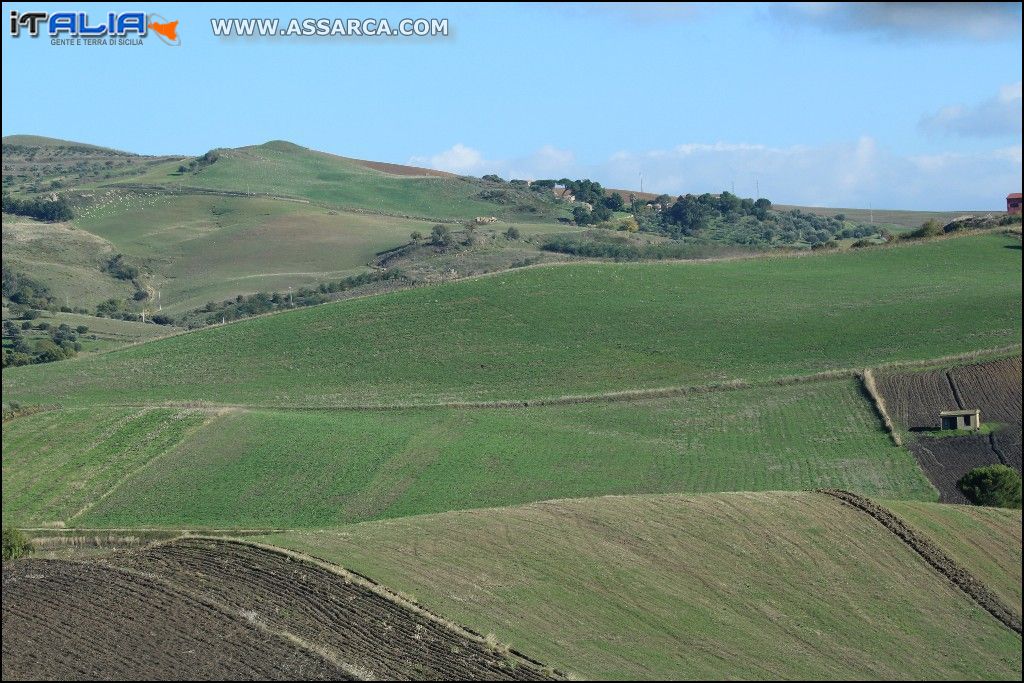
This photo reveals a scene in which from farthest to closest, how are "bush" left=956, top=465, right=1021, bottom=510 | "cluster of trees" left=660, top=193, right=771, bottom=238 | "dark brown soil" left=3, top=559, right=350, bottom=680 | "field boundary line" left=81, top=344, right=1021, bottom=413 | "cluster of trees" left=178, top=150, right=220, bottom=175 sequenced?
"cluster of trees" left=178, top=150, right=220, bottom=175 < "cluster of trees" left=660, top=193, right=771, bottom=238 < "field boundary line" left=81, top=344, right=1021, bottom=413 < "bush" left=956, top=465, right=1021, bottom=510 < "dark brown soil" left=3, top=559, right=350, bottom=680

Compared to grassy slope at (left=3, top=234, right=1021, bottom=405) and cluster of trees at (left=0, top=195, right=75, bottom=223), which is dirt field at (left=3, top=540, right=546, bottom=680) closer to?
grassy slope at (left=3, top=234, right=1021, bottom=405)

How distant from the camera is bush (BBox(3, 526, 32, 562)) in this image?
4053 cm

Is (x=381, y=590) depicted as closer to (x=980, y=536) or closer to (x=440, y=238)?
(x=980, y=536)

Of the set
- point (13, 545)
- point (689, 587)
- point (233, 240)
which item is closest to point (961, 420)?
point (689, 587)

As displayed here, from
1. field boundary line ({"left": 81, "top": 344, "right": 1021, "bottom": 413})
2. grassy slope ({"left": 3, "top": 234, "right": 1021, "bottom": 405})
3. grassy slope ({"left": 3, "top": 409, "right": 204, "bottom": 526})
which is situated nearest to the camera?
grassy slope ({"left": 3, "top": 409, "right": 204, "bottom": 526})

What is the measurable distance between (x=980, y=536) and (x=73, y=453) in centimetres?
3294

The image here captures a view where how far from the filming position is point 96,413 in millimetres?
60188

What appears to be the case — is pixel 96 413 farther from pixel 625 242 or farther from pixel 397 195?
pixel 397 195

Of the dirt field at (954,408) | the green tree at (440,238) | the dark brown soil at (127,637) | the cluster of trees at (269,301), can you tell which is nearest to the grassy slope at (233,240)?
the cluster of trees at (269,301)

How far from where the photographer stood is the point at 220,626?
31.0 meters

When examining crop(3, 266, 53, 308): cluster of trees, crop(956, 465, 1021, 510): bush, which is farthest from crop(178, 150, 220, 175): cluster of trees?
crop(956, 465, 1021, 510): bush

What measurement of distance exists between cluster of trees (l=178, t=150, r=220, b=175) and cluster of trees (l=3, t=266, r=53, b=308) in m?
60.3

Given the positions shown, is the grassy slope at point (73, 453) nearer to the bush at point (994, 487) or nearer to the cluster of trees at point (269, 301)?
the bush at point (994, 487)

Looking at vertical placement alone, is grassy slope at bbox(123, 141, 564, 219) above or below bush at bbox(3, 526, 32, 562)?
above
